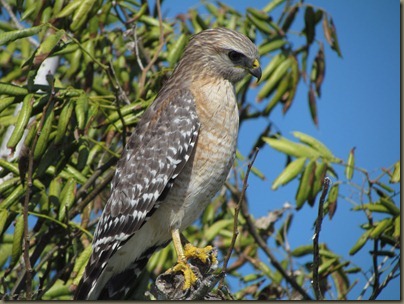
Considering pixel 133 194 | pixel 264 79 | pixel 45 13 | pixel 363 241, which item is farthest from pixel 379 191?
pixel 45 13

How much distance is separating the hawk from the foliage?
0.23 meters

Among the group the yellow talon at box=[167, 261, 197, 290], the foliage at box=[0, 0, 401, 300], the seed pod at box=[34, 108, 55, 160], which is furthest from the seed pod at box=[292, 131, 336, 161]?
the seed pod at box=[34, 108, 55, 160]

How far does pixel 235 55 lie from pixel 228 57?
0.17ft

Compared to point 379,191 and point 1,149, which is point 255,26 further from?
point 1,149

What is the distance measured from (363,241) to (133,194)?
1.58 m

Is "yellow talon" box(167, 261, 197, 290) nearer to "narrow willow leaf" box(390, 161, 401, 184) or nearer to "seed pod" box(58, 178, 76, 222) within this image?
"seed pod" box(58, 178, 76, 222)

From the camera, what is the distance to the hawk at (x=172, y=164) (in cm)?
507

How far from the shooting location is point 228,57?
546cm

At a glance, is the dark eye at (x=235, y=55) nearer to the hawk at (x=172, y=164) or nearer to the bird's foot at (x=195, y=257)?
the hawk at (x=172, y=164)

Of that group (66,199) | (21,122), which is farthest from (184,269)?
(21,122)

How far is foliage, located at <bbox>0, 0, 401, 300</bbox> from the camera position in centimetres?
505

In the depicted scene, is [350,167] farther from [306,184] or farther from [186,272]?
[186,272]

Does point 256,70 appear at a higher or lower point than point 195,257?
higher

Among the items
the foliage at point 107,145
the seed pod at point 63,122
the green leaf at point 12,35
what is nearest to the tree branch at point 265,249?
the foliage at point 107,145
